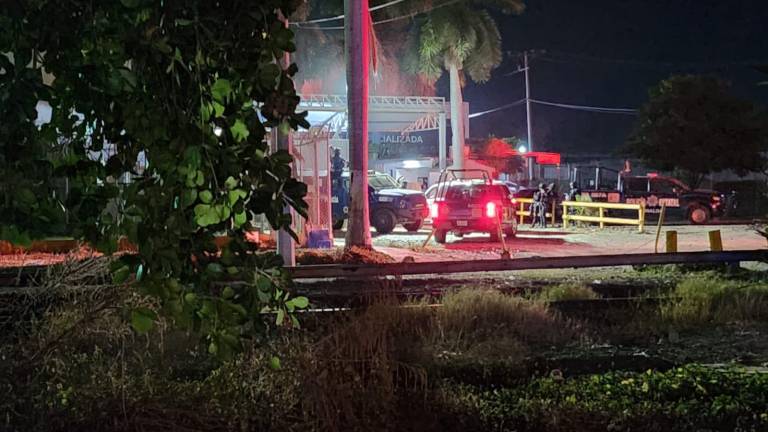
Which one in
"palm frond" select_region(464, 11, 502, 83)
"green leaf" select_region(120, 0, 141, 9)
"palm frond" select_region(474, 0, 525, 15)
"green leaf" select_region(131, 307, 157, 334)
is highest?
"palm frond" select_region(474, 0, 525, 15)

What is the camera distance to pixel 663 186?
3109 cm

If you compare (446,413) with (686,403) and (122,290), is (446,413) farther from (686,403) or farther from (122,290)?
(122,290)

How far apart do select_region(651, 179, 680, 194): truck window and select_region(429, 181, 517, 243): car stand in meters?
13.5

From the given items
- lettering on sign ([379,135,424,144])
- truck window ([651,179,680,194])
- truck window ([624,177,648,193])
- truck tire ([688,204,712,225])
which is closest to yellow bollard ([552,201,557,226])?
truck window ([624,177,648,193])

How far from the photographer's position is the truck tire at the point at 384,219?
24.0m

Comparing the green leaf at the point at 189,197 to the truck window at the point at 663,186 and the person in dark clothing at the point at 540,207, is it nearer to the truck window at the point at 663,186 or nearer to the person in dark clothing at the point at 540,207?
the person in dark clothing at the point at 540,207

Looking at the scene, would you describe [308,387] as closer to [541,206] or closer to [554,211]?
[541,206]

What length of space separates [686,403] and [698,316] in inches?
147

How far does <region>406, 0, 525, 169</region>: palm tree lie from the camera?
2828 centimetres

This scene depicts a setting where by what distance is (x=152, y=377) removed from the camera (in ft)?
17.5

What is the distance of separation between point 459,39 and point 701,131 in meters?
17.1

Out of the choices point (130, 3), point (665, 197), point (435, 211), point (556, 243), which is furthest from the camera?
point (665, 197)

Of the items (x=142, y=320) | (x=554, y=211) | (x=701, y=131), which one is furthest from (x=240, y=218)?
(x=701, y=131)

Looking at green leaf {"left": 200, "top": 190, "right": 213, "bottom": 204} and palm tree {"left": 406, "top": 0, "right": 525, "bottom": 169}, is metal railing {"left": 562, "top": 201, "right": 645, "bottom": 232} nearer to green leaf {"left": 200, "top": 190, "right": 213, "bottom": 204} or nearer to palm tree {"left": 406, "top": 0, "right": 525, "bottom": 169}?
palm tree {"left": 406, "top": 0, "right": 525, "bottom": 169}
